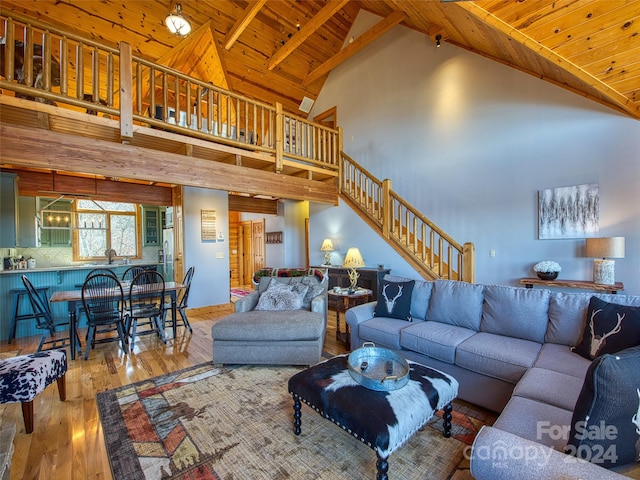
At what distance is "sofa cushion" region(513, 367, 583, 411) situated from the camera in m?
1.56

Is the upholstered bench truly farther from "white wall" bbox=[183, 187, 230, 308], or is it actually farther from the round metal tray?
"white wall" bbox=[183, 187, 230, 308]

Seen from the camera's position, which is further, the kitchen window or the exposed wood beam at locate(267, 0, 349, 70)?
the kitchen window

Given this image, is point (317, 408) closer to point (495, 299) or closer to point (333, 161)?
point (495, 299)

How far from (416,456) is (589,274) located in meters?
3.52

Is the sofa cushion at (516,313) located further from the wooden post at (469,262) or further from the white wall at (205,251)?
the white wall at (205,251)

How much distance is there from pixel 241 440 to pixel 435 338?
5.65ft

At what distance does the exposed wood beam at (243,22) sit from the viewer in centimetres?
497

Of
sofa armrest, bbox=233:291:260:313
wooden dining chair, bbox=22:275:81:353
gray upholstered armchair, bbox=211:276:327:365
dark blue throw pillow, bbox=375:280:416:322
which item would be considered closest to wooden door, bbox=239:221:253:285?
wooden dining chair, bbox=22:275:81:353

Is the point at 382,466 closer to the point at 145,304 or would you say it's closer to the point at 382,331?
the point at 382,331

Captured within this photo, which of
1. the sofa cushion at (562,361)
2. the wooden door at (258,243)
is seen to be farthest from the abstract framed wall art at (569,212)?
the wooden door at (258,243)

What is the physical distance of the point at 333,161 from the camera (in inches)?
228

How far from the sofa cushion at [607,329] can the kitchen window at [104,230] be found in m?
8.03

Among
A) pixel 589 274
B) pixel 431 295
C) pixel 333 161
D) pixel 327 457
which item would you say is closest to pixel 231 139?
pixel 333 161

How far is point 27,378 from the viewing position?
6.39 feet
